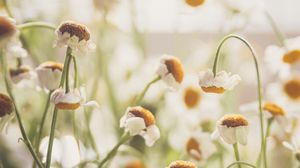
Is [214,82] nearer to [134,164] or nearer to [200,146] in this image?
[200,146]

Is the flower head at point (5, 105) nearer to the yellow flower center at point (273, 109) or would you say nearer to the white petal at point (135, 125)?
the white petal at point (135, 125)

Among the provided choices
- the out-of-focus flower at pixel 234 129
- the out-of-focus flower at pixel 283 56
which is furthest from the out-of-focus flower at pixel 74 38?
the out-of-focus flower at pixel 283 56

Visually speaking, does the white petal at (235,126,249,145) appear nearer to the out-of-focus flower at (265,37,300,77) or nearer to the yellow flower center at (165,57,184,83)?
the yellow flower center at (165,57,184,83)

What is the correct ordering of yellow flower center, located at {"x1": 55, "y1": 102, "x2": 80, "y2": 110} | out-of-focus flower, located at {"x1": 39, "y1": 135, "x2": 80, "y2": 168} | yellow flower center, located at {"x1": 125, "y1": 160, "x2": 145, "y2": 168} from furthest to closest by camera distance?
yellow flower center, located at {"x1": 125, "y1": 160, "x2": 145, "y2": 168}, out-of-focus flower, located at {"x1": 39, "y1": 135, "x2": 80, "y2": 168}, yellow flower center, located at {"x1": 55, "y1": 102, "x2": 80, "y2": 110}

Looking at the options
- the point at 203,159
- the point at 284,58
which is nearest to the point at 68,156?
the point at 203,159

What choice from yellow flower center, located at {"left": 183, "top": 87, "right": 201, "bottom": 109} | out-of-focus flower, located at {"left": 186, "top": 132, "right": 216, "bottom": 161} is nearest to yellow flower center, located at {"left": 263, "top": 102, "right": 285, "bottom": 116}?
out-of-focus flower, located at {"left": 186, "top": 132, "right": 216, "bottom": 161}

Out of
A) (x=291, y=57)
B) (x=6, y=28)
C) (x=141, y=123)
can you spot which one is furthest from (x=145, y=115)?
(x=291, y=57)
